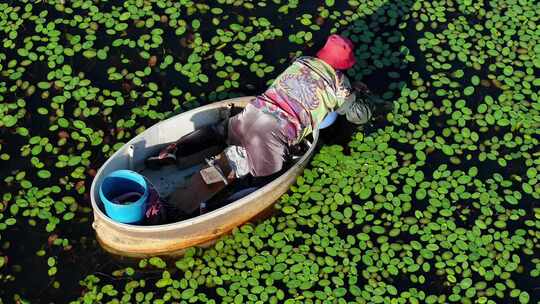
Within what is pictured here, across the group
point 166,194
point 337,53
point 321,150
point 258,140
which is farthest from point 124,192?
point 337,53

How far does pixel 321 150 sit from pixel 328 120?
0.85 feet

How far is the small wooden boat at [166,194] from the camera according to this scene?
502 centimetres

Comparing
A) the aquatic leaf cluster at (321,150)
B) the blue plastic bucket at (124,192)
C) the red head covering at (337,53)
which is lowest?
the aquatic leaf cluster at (321,150)

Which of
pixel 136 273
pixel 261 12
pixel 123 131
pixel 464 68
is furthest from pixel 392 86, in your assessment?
pixel 136 273

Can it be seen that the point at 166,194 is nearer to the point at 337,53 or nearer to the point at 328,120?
the point at 328,120

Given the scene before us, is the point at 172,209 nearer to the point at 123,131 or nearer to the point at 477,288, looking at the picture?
the point at 123,131

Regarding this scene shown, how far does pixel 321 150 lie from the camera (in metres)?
5.89

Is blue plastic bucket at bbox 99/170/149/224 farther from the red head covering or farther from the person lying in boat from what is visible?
the red head covering

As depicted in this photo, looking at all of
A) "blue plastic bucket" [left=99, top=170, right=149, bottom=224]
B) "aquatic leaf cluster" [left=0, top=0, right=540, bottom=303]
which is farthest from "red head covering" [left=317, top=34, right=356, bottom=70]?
"blue plastic bucket" [left=99, top=170, right=149, bottom=224]

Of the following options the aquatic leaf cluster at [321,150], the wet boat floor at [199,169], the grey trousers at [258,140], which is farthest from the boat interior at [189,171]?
the aquatic leaf cluster at [321,150]

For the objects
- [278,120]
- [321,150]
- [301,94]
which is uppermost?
[301,94]

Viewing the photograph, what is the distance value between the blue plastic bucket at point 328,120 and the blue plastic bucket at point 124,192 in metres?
1.42

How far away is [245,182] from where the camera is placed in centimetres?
552

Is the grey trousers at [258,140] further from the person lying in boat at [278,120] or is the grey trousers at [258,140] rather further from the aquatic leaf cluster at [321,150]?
the aquatic leaf cluster at [321,150]
